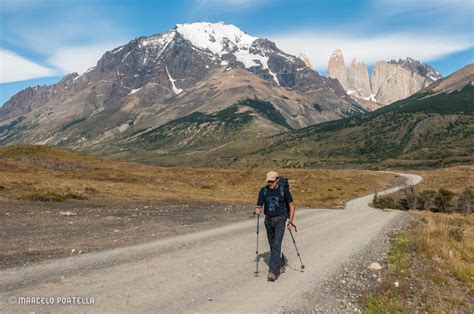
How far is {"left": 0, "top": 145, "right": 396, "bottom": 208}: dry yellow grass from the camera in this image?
3740 cm

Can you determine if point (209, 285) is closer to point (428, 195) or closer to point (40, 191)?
point (40, 191)

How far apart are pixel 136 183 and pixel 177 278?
43.4 metres

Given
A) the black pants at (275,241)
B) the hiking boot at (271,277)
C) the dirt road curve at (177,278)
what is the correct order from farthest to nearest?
the black pants at (275,241)
the hiking boot at (271,277)
the dirt road curve at (177,278)

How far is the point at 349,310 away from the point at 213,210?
23.9 meters

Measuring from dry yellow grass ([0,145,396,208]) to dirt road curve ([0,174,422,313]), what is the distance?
1984 centimetres

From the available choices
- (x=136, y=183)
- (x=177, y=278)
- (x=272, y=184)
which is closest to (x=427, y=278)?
(x=272, y=184)

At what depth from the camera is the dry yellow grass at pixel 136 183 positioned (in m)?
37.4

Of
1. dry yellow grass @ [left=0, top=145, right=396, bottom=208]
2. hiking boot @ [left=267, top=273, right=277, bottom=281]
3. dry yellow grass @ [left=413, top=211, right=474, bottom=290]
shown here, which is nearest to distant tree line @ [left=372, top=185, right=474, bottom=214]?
dry yellow grass @ [left=0, top=145, right=396, bottom=208]

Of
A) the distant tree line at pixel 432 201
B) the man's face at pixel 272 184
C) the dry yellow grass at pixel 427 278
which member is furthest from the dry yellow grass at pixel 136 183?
the dry yellow grass at pixel 427 278

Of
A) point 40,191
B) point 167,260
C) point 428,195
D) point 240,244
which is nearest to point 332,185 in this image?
point 428,195

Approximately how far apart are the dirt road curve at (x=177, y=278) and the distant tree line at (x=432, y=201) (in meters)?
38.3

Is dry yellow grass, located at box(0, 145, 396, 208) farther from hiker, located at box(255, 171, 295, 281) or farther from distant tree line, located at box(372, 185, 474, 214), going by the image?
hiker, located at box(255, 171, 295, 281)

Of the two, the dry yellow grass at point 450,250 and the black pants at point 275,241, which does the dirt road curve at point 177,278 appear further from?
the dry yellow grass at point 450,250

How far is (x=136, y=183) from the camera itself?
178 feet
